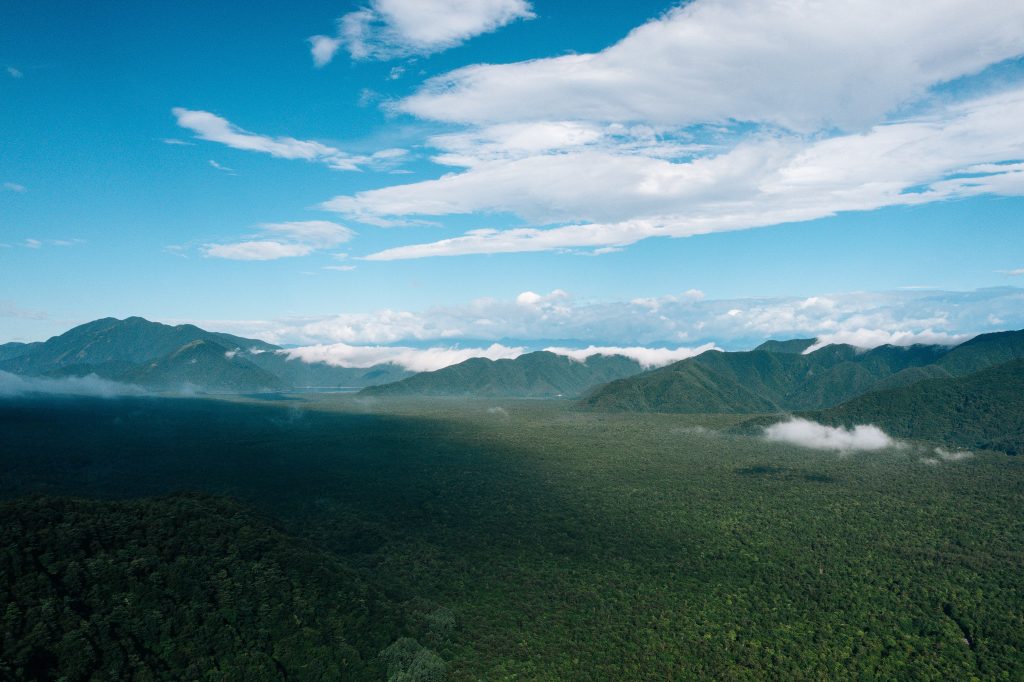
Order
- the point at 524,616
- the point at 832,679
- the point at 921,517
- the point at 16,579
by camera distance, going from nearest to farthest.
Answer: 1. the point at 16,579
2. the point at 832,679
3. the point at 524,616
4. the point at 921,517

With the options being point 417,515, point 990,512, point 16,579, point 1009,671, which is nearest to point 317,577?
point 16,579

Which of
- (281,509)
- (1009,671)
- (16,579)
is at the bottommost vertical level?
Answer: (1009,671)

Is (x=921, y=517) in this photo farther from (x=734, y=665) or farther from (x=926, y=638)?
(x=734, y=665)

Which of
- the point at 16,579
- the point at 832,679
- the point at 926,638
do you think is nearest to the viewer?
the point at 16,579

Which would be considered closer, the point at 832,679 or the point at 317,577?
the point at 832,679

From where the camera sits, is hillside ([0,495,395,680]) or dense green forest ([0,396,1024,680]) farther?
dense green forest ([0,396,1024,680])

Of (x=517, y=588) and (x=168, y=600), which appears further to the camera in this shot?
(x=517, y=588)

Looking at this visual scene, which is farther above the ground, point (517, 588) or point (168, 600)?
point (168, 600)

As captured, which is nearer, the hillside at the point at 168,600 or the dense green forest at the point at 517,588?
the hillside at the point at 168,600

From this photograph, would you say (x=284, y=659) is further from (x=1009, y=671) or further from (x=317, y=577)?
(x=1009, y=671)

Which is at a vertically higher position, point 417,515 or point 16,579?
point 16,579

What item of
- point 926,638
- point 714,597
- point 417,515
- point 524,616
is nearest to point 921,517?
point 926,638
